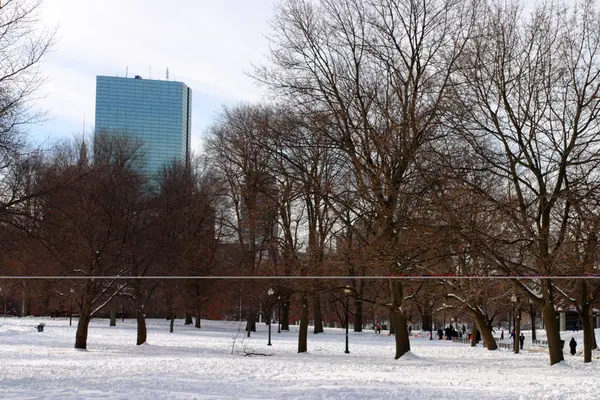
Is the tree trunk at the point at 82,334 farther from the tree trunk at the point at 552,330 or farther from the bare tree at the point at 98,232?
the tree trunk at the point at 552,330

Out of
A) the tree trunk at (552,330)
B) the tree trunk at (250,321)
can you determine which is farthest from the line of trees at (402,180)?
the tree trunk at (250,321)

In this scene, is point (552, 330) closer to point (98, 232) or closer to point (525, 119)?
point (525, 119)

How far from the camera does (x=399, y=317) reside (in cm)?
2772

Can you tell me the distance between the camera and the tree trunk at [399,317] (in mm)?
27031

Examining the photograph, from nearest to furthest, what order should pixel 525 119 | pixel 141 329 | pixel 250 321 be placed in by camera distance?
1. pixel 525 119
2. pixel 141 329
3. pixel 250 321

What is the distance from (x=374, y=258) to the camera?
76.8ft

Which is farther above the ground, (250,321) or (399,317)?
(399,317)

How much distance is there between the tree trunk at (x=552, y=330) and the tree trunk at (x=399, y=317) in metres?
5.33

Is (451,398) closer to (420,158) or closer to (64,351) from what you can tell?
(420,158)

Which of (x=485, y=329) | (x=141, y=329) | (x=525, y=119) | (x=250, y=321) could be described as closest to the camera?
(x=525, y=119)

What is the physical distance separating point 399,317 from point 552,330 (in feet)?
20.5

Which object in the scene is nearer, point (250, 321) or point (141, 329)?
point (141, 329)

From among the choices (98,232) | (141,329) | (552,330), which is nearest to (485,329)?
(552,330)

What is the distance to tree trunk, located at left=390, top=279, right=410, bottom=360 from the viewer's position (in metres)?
27.0
